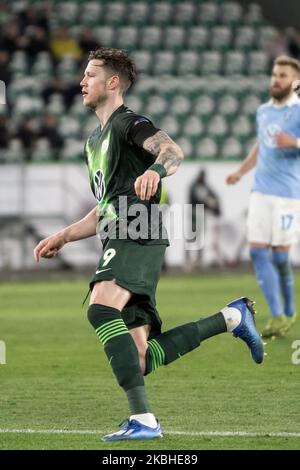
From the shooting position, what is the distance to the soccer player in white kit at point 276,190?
1094 cm

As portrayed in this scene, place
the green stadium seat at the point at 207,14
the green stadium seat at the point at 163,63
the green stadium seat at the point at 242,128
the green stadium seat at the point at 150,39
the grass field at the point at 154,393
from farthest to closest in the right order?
the green stadium seat at the point at 207,14
the green stadium seat at the point at 150,39
the green stadium seat at the point at 163,63
the green stadium seat at the point at 242,128
the grass field at the point at 154,393

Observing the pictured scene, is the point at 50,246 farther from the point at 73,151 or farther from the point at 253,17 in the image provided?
the point at 253,17

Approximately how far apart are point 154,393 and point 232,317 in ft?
4.15

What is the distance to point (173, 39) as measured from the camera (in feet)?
81.7

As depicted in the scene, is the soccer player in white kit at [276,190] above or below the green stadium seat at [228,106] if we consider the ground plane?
above

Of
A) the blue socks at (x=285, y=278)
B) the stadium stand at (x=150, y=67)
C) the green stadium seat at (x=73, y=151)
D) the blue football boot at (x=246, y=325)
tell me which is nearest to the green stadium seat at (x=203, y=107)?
the stadium stand at (x=150, y=67)

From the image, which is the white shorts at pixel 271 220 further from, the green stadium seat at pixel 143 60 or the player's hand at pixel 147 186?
the green stadium seat at pixel 143 60

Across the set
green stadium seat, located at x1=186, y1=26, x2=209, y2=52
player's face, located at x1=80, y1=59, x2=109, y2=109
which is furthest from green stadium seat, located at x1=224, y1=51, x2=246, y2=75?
player's face, located at x1=80, y1=59, x2=109, y2=109

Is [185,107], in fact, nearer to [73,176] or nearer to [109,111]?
[73,176]

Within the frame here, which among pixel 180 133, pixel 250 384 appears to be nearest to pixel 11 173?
pixel 180 133

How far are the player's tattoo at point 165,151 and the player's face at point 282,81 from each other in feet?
16.7

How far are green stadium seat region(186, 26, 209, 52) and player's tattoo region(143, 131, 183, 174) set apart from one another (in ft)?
63.6

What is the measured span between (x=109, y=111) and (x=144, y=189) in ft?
3.60

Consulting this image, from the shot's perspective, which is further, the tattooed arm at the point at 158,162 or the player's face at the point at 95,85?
the player's face at the point at 95,85
